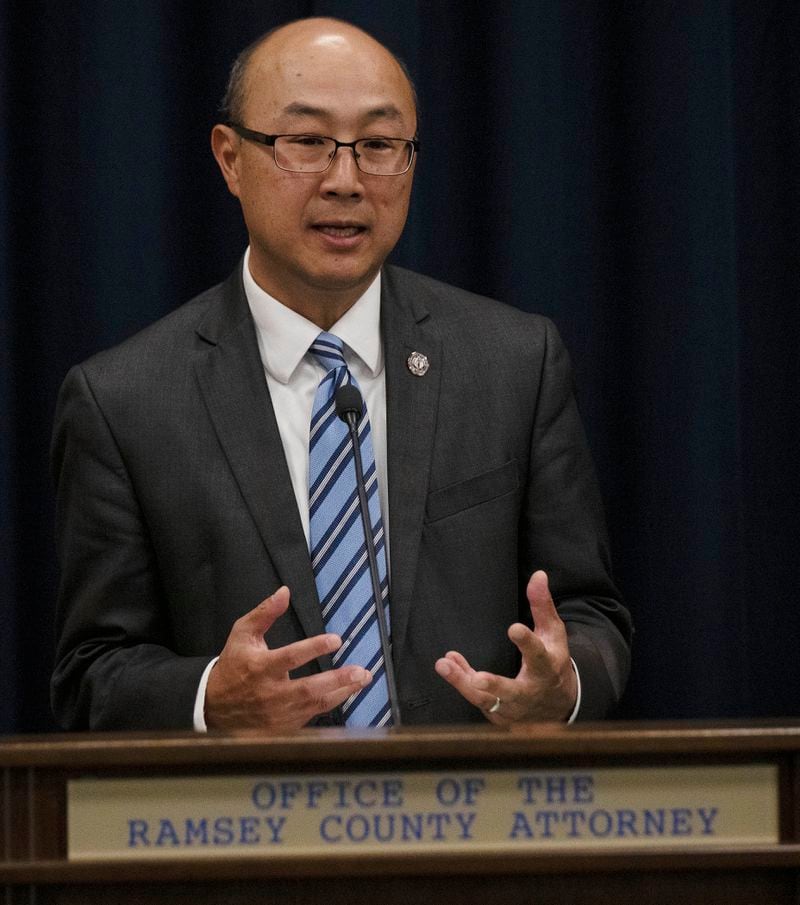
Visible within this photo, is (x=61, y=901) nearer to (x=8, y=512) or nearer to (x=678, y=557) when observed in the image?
(x=8, y=512)

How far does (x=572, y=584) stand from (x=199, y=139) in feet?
2.99

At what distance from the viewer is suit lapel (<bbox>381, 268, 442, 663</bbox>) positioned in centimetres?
159

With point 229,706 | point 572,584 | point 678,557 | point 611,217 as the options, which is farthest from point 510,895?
point 611,217

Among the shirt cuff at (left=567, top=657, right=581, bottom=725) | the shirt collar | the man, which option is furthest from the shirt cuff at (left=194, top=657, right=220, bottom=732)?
the shirt collar

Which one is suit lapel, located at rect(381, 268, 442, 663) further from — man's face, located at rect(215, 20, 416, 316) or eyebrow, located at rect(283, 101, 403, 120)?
eyebrow, located at rect(283, 101, 403, 120)

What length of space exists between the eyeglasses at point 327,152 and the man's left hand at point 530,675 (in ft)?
2.03

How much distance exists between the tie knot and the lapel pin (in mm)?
88

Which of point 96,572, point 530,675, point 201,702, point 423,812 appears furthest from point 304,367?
point 423,812

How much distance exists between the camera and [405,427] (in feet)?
5.44

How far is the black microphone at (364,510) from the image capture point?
51.6 inches

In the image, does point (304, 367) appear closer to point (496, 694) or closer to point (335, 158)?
point (335, 158)

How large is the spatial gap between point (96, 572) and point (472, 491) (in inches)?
17.7

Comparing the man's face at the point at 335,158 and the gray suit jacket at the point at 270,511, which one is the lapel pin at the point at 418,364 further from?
the man's face at the point at 335,158

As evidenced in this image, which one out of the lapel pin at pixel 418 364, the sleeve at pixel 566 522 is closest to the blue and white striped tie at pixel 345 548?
the lapel pin at pixel 418 364
